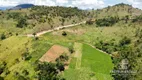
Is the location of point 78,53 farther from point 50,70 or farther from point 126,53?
point 50,70

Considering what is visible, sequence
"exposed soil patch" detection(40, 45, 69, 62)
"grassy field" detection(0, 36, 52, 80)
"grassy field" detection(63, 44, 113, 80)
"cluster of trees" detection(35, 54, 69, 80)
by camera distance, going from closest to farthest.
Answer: "cluster of trees" detection(35, 54, 69, 80) < "grassy field" detection(63, 44, 113, 80) < "grassy field" detection(0, 36, 52, 80) < "exposed soil patch" detection(40, 45, 69, 62)

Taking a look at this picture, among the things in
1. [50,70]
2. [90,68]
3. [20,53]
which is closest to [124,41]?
[90,68]

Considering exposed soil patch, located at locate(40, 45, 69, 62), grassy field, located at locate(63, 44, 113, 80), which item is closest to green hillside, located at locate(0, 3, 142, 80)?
grassy field, located at locate(63, 44, 113, 80)

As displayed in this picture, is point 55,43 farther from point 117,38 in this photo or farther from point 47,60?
point 117,38

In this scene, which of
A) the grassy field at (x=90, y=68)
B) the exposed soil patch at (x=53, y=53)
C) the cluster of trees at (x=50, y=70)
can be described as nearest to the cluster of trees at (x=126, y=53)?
the grassy field at (x=90, y=68)

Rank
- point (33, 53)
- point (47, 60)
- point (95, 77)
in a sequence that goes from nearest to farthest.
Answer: point (95, 77)
point (47, 60)
point (33, 53)

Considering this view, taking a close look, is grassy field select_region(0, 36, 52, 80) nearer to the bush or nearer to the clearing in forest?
the clearing in forest

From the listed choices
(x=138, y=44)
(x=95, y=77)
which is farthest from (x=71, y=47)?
(x=138, y=44)
